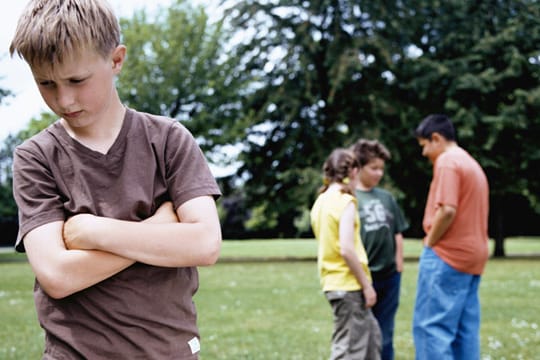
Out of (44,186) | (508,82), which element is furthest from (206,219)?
(508,82)

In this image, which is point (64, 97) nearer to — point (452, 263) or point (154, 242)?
point (154, 242)

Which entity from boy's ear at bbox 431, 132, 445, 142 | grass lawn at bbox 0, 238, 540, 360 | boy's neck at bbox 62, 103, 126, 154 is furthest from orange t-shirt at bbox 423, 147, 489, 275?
boy's neck at bbox 62, 103, 126, 154

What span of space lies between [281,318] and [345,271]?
16.3 feet

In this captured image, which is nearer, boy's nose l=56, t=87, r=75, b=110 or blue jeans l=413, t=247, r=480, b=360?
boy's nose l=56, t=87, r=75, b=110

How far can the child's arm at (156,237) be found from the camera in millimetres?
1847

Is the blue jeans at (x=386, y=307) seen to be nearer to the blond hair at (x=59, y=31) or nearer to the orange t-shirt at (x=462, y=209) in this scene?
the orange t-shirt at (x=462, y=209)

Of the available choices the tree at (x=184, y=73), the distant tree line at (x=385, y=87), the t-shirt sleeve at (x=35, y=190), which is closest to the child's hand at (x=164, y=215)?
the t-shirt sleeve at (x=35, y=190)

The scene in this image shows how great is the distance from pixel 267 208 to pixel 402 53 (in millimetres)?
6960

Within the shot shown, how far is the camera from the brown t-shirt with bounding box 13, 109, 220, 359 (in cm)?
185

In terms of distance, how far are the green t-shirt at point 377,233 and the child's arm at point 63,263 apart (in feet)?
14.5

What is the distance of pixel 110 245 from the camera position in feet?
6.03

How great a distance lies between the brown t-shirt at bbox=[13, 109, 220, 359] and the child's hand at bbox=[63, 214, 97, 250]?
3cm

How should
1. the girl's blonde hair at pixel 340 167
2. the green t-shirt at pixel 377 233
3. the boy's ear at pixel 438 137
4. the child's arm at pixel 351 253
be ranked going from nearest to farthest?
1. the child's arm at pixel 351 253
2. the girl's blonde hair at pixel 340 167
3. the boy's ear at pixel 438 137
4. the green t-shirt at pixel 377 233

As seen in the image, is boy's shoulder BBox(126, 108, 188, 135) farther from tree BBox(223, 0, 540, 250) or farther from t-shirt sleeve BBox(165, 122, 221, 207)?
tree BBox(223, 0, 540, 250)
